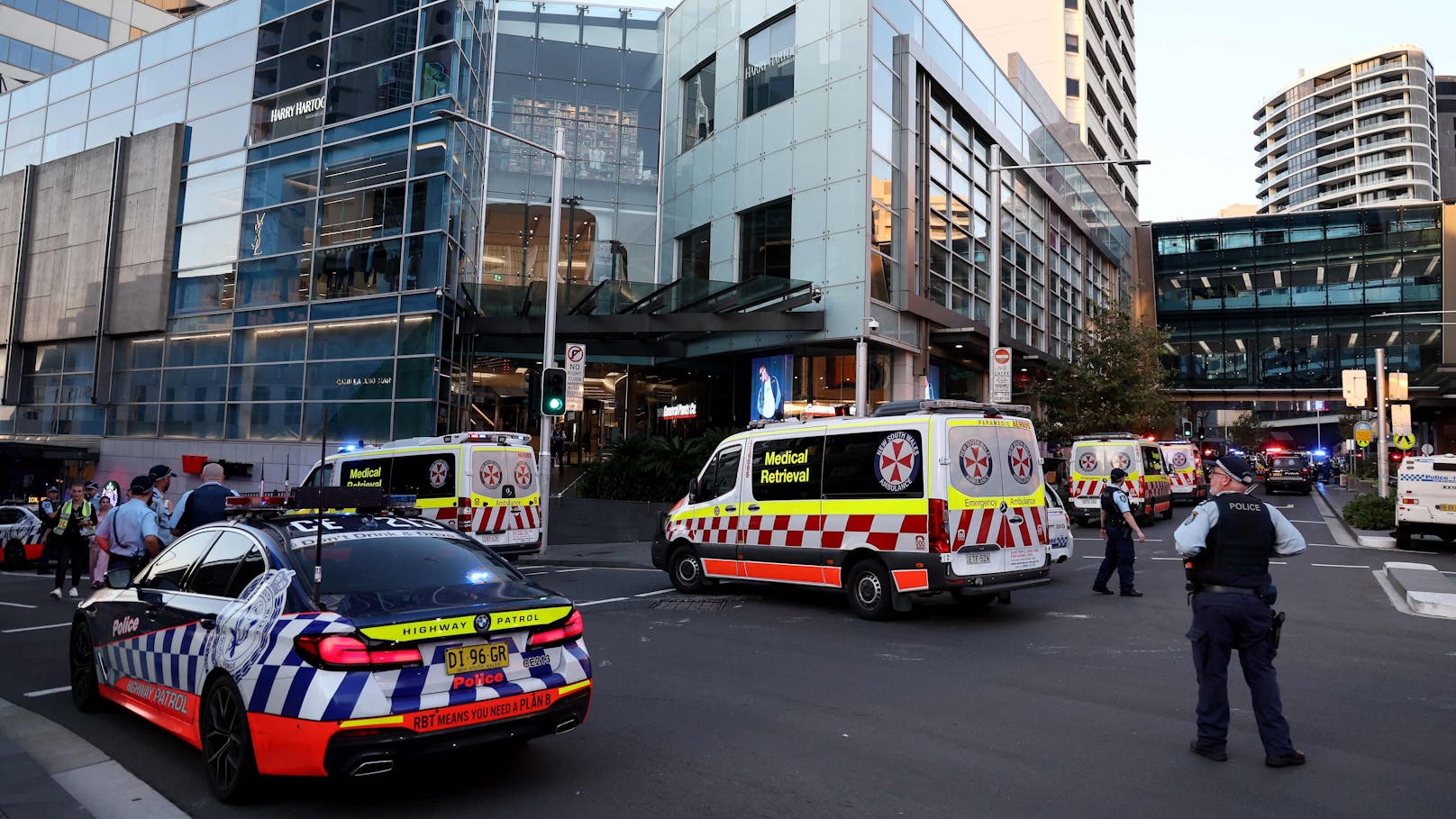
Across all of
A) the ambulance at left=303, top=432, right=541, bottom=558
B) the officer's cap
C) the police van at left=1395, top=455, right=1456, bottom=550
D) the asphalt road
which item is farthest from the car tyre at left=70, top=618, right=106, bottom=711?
the police van at left=1395, top=455, right=1456, bottom=550

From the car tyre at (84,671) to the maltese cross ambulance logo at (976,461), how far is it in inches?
308

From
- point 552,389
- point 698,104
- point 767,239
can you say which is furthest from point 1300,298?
point 552,389

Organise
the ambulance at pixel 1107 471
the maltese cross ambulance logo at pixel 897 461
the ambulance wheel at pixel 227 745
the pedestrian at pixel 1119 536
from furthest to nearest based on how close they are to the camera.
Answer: the ambulance at pixel 1107 471 < the pedestrian at pixel 1119 536 < the maltese cross ambulance logo at pixel 897 461 < the ambulance wheel at pixel 227 745

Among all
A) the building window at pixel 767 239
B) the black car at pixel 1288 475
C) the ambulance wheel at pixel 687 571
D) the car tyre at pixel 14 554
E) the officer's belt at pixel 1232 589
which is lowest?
the car tyre at pixel 14 554

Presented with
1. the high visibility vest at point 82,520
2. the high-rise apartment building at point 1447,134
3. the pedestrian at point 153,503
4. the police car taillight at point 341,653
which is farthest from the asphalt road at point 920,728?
the high-rise apartment building at point 1447,134

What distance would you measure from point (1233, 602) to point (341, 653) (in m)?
4.76

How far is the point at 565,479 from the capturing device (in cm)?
2789

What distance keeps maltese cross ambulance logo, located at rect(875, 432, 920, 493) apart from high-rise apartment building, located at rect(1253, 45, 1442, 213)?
393 ft

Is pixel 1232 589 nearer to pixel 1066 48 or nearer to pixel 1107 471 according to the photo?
pixel 1107 471

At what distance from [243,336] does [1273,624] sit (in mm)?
31320

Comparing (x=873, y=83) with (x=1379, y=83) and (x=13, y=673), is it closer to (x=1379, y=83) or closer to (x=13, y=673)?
(x=13, y=673)

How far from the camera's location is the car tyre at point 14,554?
21.1m

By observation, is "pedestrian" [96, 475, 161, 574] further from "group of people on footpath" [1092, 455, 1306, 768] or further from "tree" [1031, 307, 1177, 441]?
"tree" [1031, 307, 1177, 441]

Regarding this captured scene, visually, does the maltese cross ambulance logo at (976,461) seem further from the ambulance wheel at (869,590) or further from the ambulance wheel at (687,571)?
the ambulance wheel at (687,571)
